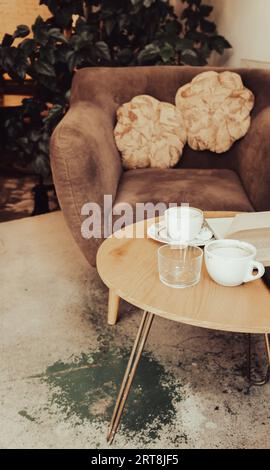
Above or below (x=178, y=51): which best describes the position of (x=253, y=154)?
below

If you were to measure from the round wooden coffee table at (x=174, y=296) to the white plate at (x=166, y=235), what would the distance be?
24 mm

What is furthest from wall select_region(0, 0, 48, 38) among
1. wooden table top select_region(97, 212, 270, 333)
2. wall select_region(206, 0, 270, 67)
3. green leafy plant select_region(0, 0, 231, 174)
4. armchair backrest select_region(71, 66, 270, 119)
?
wooden table top select_region(97, 212, 270, 333)

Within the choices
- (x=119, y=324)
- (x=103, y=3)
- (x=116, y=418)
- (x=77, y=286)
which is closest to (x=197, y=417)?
(x=116, y=418)

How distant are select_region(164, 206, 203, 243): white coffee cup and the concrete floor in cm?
46

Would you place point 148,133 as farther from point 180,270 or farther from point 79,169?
point 180,270

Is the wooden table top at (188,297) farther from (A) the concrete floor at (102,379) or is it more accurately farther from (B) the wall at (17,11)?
(B) the wall at (17,11)

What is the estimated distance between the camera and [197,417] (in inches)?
47.2

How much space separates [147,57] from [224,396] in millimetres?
1972

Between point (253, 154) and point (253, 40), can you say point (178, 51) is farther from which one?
point (253, 154)

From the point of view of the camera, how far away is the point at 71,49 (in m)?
2.56

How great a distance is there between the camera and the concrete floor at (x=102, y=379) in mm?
1146

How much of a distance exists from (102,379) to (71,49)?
1895 mm

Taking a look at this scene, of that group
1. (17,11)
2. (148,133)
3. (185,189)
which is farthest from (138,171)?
(17,11)

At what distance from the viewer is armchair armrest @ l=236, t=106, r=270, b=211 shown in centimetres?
173
